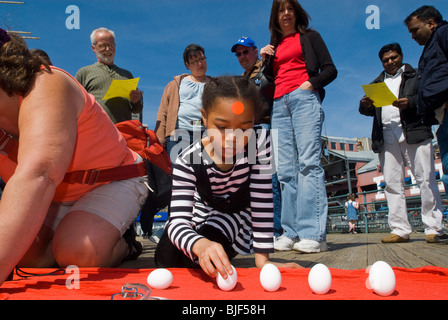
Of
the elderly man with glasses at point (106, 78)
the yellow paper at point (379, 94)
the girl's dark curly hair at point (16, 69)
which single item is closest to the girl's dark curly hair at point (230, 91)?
the girl's dark curly hair at point (16, 69)

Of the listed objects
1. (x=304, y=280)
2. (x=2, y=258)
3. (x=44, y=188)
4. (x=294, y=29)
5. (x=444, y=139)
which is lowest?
(x=304, y=280)

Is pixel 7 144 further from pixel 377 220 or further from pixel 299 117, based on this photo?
pixel 377 220

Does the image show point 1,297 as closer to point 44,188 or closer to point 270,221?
point 44,188

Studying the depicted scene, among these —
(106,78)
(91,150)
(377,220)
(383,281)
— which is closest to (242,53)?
(106,78)

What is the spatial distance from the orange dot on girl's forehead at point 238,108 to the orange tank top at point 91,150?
71 centimetres

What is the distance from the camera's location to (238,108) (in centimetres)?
174

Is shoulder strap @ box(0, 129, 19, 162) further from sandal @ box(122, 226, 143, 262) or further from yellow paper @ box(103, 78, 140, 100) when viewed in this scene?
yellow paper @ box(103, 78, 140, 100)

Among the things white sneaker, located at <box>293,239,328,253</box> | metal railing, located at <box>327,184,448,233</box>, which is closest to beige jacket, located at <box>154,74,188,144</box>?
white sneaker, located at <box>293,239,328,253</box>

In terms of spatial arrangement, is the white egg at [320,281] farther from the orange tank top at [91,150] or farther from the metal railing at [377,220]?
the metal railing at [377,220]

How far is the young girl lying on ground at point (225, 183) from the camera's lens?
174 centimetres

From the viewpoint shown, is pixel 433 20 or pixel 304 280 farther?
pixel 433 20

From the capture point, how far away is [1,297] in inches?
43.4

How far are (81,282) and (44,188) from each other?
445 mm

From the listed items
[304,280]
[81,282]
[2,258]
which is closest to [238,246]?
[304,280]
